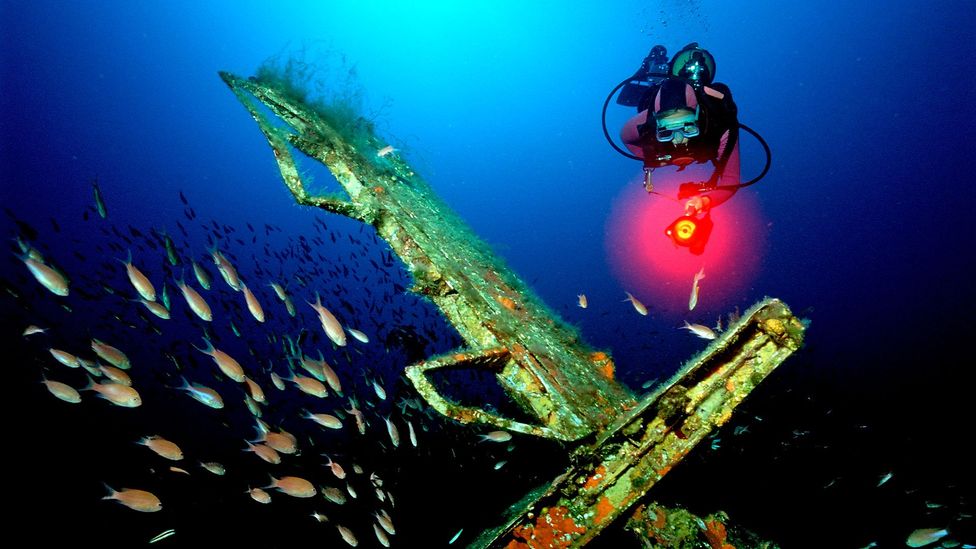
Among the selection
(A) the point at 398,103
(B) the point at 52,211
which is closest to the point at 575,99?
(A) the point at 398,103

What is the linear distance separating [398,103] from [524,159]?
142 ft

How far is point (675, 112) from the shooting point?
3889 millimetres

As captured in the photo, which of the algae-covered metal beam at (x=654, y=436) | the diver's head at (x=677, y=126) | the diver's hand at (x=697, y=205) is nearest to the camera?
the algae-covered metal beam at (x=654, y=436)

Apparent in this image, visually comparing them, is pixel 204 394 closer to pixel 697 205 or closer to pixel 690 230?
pixel 690 230

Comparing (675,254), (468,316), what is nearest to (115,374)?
(468,316)

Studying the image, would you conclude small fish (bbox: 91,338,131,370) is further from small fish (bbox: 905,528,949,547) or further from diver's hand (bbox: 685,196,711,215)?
small fish (bbox: 905,528,949,547)

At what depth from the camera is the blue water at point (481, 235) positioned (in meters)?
7.09

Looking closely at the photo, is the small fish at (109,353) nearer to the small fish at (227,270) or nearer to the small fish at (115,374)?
the small fish at (115,374)

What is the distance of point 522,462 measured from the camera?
4.93 m

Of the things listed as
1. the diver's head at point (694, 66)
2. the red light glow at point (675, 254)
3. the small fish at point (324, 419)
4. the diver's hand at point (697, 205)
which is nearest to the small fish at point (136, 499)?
the small fish at point (324, 419)

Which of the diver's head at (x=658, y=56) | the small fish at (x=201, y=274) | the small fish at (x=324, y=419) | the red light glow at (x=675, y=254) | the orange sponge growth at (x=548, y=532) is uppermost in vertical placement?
the red light glow at (x=675, y=254)

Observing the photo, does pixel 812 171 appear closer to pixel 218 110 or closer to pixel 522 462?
pixel 522 462

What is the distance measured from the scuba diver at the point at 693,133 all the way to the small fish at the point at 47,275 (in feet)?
21.4

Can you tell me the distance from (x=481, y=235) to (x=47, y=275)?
5933 millimetres
